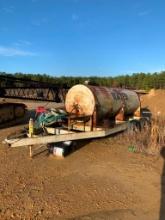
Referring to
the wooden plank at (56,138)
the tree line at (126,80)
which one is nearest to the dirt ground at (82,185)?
the wooden plank at (56,138)

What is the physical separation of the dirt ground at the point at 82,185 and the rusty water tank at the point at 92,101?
1.47 metres

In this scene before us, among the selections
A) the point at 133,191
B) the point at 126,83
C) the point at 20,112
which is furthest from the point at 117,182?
the point at 126,83

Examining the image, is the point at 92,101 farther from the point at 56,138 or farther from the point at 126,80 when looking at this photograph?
the point at 126,80

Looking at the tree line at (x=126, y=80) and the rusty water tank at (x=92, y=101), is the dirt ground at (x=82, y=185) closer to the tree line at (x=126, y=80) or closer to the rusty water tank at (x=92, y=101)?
the rusty water tank at (x=92, y=101)

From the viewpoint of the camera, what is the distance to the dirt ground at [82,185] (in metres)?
4.85

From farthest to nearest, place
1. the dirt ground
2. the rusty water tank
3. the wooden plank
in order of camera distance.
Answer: the rusty water tank < the wooden plank < the dirt ground

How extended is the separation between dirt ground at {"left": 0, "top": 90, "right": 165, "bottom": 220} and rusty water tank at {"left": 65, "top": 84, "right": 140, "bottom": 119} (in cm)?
147

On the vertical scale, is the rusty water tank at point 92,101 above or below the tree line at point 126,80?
below

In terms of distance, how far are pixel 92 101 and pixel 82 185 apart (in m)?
3.50

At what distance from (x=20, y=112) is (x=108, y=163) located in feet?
29.2

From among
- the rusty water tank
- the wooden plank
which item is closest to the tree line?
the rusty water tank

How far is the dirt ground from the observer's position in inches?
191

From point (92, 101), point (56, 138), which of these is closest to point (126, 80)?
point (92, 101)

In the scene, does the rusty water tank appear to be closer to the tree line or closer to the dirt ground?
the dirt ground
